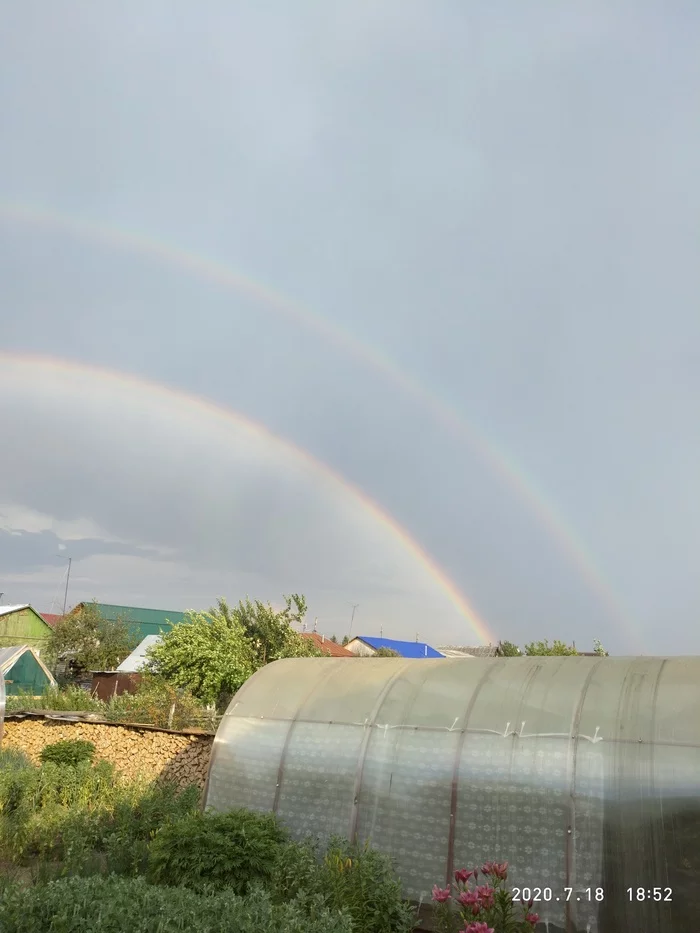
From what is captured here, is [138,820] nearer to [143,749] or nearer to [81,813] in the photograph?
[81,813]

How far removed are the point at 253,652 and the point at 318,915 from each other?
2125cm

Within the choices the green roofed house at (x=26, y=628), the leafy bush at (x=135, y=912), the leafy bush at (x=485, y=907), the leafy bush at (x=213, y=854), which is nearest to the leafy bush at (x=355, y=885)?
the leafy bush at (x=213, y=854)

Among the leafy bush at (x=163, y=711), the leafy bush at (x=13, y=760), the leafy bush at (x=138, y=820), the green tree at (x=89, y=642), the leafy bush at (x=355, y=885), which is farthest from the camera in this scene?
the green tree at (x=89, y=642)

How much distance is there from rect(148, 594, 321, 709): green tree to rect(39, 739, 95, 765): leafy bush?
8728 mm

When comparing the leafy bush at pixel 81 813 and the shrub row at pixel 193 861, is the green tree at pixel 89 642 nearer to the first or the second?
the leafy bush at pixel 81 813

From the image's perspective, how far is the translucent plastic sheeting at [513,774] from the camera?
788cm

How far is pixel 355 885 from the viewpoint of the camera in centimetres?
778

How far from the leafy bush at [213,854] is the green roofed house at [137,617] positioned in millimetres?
51269

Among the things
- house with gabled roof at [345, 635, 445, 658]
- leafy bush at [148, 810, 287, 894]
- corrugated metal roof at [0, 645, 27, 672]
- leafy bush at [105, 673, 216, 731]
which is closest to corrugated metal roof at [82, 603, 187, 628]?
house with gabled roof at [345, 635, 445, 658]

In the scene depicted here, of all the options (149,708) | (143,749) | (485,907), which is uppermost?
(149,708)

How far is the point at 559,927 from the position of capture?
7.91 metres

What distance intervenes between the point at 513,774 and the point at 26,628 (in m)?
53.1

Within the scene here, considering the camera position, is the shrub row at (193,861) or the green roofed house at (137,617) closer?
the shrub row at (193,861)

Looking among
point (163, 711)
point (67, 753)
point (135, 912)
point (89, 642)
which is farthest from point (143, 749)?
point (89, 642)
